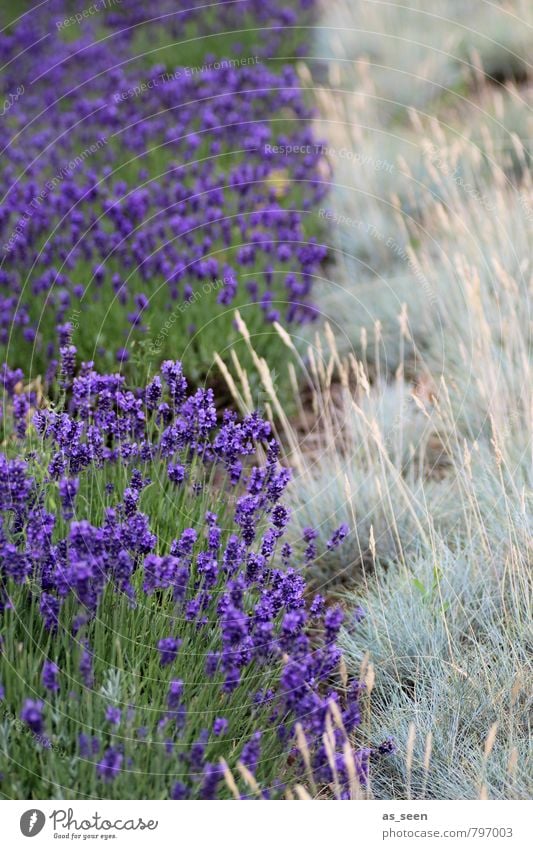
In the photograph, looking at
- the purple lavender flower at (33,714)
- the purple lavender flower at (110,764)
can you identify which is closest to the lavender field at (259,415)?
the purple lavender flower at (110,764)

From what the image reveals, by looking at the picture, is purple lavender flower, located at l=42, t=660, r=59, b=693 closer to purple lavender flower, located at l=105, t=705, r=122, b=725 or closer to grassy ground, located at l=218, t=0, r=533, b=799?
purple lavender flower, located at l=105, t=705, r=122, b=725

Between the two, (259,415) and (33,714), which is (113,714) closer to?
(33,714)

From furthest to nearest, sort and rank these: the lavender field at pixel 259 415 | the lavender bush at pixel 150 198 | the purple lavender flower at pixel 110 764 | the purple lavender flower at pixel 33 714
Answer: the lavender bush at pixel 150 198
the lavender field at pixel 259 415
the purple lavender flower at pixel 110 764
the purple lavender flower at pixel 33 714

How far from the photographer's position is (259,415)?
10.7 feet

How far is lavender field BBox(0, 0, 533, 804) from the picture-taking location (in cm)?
233

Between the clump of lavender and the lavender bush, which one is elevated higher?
the lavender bush

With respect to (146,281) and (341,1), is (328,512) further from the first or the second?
(341,1)

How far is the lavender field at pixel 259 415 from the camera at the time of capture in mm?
2328

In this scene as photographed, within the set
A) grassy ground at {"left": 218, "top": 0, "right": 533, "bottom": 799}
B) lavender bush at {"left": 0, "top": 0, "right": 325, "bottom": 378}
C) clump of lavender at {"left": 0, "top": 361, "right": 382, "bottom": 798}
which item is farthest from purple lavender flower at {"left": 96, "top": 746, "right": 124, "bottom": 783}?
lavender bush at {"left": 0, "top": 0, "right": 325, "bottom": 378}

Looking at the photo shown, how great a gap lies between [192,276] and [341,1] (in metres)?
6.00

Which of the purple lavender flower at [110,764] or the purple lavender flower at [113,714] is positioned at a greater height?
the purple lavender flower at [113,714]

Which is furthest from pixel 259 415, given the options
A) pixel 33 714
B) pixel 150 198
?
pixel 150 198

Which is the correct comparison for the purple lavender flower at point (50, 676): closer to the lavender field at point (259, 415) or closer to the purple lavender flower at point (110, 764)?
the lavender field at point (259, 415)

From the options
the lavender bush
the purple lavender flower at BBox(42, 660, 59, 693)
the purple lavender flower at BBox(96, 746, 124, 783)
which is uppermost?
the lavender bush
